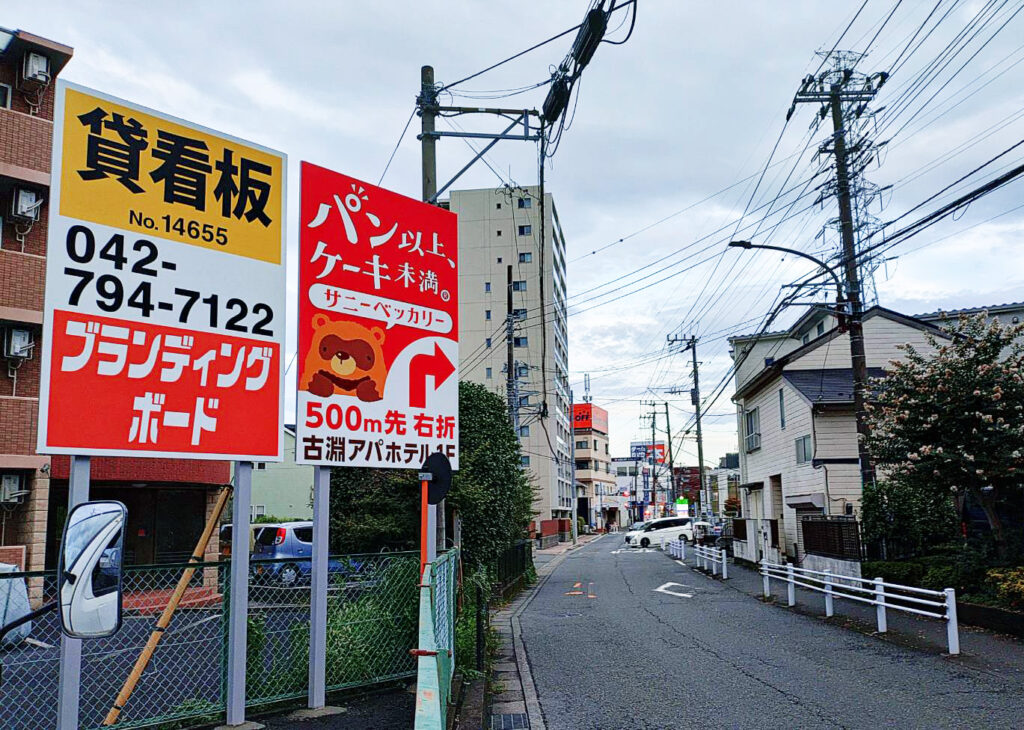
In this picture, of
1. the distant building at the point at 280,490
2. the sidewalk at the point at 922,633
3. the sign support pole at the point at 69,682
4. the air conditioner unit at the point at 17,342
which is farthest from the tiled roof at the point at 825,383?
the distant building at the point at 280,490

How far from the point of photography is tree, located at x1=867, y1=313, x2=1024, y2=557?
1357 centimetres

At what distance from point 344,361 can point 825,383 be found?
21298mm

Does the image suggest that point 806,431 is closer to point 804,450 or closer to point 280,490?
point 804,450

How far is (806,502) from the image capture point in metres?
25.4

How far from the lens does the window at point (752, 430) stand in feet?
105

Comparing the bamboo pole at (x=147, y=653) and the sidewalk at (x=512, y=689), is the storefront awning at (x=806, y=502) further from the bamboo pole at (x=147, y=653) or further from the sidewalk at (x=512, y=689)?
the bamboo pole at (x=147, y=653)

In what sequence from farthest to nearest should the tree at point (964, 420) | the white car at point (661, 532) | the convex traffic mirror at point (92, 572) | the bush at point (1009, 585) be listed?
the white car at point (661, 532) → the tree at point (964, 420) → the bush at point (1009, 585) → the convex traffic mirror at point (92, 572)

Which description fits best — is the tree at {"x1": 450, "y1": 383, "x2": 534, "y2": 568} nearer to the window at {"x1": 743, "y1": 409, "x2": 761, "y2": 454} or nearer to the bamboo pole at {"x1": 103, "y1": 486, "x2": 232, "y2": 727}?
the bamboo pole at {"x1": 103, "y1": 486, "x2": 232, "y2": 727}

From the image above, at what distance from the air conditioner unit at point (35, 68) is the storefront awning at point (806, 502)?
22520mm

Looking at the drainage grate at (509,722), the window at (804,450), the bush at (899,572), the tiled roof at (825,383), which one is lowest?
the drainage grate at (509,722)

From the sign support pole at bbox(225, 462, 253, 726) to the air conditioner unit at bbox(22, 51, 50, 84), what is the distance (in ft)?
49.9

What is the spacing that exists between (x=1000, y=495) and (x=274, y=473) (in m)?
34.8

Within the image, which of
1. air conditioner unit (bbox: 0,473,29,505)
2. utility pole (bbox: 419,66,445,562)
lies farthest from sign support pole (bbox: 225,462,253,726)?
air conditioner unit (bbox: 0,473,29,505)

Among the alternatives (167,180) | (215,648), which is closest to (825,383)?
(215,648)
